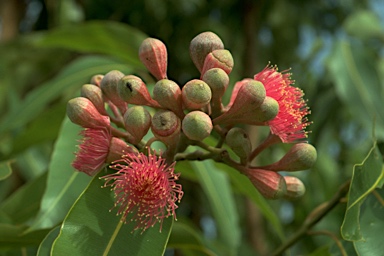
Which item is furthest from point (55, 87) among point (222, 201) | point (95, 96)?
point (95, 96)

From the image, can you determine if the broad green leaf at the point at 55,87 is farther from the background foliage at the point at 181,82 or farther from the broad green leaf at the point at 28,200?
the broad green leaf at the point at 28,200

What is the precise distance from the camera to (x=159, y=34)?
7.27ft

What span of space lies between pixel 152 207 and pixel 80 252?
0.09 meters

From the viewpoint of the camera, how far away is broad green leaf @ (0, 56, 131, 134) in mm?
1337

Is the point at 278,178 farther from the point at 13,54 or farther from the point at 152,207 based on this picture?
the point at 13,54

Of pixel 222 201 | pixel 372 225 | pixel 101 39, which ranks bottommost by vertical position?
pixel 222 201

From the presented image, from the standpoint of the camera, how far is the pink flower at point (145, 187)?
2.22ft

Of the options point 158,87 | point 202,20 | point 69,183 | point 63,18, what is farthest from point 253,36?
point 158,87

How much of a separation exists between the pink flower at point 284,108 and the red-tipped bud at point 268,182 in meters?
0.04

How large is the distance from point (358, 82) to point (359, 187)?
2.77ft

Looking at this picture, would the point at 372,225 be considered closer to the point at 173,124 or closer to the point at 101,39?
the point at 173,124

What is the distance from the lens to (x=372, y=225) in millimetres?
755

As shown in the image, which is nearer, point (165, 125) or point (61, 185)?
point (165, 125)

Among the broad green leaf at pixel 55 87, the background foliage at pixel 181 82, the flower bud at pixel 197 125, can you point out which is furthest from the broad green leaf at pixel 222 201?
the flower bud at pixel 197 125
